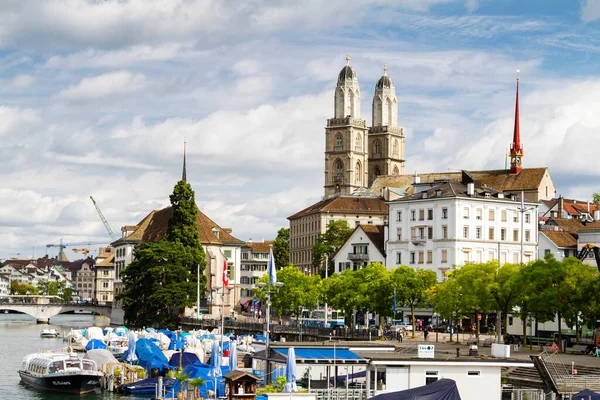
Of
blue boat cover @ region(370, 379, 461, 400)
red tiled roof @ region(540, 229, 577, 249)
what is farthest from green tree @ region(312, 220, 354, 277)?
blue boat cover @ region(370, 379, 461, 400)

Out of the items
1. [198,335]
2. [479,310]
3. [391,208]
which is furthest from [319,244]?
[479,310]

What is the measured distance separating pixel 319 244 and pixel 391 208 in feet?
190

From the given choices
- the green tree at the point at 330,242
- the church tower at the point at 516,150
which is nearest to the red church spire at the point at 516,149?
the church tower at the point at 516,150

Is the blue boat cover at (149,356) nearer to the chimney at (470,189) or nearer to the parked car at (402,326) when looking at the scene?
the parked car at (402,326)

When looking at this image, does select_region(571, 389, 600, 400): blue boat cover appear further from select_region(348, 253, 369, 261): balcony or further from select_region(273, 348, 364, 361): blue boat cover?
select_region(348, 253, 369, 261): balcony

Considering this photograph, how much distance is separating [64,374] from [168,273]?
61989 mm

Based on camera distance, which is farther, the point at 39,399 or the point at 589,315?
the point at 589,315

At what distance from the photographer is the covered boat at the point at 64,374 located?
7156 cm

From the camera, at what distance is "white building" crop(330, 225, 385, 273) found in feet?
421

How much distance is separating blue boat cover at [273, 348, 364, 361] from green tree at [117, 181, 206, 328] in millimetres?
78493

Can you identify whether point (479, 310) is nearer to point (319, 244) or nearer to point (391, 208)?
point (391, 208)

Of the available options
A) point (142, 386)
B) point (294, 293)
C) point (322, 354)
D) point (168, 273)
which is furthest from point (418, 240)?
point (322, 354)

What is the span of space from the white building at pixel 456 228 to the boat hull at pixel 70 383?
52.9m

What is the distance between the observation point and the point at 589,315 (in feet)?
249
